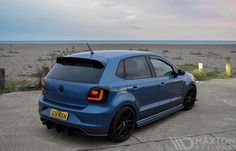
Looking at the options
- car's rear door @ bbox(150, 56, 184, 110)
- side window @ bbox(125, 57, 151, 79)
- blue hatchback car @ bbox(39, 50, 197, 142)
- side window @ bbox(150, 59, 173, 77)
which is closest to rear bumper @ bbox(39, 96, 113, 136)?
blue hatchback car @ bbox(39, 50, 197, 142)

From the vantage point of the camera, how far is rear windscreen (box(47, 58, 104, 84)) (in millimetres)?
5281

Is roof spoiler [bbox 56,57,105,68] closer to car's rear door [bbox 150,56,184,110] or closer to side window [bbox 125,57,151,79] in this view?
side window [bbox 125,57,151,79]

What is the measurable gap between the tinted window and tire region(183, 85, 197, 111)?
3.30m

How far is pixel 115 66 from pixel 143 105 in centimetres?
109

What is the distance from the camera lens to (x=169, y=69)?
23.3 feet

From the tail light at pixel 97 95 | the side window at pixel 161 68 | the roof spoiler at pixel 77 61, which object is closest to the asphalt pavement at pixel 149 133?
the tail light at pixel 97 95

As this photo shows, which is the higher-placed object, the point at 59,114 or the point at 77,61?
the point at 77,61

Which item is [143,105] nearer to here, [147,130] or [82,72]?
[147,130]

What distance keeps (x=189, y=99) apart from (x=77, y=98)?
384cm

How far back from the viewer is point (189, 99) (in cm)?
798

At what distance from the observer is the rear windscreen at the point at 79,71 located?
17.3 feet

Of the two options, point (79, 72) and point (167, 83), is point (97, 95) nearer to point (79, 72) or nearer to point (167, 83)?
point (79, 72)

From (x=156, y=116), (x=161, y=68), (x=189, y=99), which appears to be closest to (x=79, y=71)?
(x=156, y=116)


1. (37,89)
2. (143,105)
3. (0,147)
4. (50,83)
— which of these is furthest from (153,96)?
(37,89)
